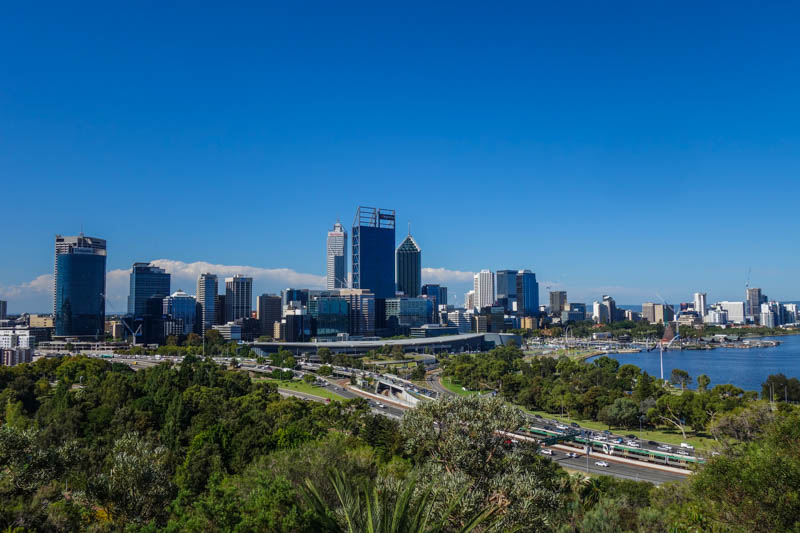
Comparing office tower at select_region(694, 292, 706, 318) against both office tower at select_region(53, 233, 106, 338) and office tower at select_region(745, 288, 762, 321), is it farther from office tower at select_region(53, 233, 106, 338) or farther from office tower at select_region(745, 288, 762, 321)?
office tower at select_region(53, 233, 106, 338)

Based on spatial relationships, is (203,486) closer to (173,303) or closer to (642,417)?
(642,417)

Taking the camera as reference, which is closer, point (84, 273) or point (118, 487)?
point (118, 487)

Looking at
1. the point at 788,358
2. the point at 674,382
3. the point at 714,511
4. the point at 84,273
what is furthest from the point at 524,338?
the point at 714,511

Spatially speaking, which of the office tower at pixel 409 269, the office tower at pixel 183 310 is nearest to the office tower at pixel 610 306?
the office tower at pixel 409 269

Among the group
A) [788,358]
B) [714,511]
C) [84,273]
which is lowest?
[788,358]

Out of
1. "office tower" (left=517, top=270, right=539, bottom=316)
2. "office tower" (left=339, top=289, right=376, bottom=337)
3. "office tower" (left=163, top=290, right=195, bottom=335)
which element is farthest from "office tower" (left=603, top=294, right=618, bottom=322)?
"office tower" (left=163, top=290, right=195, bottom=335)

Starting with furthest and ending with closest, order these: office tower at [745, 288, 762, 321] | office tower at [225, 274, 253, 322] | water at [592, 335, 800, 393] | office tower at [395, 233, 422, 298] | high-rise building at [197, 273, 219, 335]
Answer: office tower at [745, 288, 762, 321], office tower at [395, 233, 422, 298], office tower at [225, 274, 253, 322], high-rise building at [197, 273, 219, 335], water at [592, 335, 800, 393]

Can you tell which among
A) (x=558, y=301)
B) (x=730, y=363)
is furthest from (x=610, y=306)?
(x=730, y=363)
